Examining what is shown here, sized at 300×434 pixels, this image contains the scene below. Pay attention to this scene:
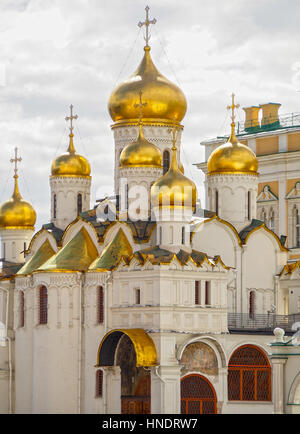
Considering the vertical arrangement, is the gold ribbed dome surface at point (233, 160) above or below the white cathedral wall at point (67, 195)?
above

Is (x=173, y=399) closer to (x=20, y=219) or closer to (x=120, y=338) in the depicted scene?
(x=120, y=338)

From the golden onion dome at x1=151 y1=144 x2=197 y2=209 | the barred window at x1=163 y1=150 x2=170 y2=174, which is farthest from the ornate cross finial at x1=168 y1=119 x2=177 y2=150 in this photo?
the golden onion dome at x1=151 y1=144 x2=197 y2=209

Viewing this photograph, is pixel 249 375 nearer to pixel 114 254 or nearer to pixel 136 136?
pixel 114 254

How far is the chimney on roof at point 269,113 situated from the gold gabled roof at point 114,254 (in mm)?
14011

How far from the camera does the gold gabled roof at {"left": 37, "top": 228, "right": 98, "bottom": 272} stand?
45312 mm

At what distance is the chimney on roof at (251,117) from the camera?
58772 millimetres

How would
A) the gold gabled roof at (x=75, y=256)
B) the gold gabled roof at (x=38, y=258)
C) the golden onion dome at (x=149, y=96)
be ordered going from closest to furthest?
the gold gabled roof at (x=75, y=256) < the gold gabled roof at (x=38, y=258) < the golden onion dome at (x=149, y=96)

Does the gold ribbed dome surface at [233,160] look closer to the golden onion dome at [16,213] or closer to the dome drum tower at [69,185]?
the dome drum tower at [69,185]

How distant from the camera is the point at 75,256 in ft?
150

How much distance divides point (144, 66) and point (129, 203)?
4.91m

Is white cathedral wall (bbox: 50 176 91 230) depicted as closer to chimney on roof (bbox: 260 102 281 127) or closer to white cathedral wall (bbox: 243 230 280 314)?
white cathedral wall (bbox: 243 230 280 314)

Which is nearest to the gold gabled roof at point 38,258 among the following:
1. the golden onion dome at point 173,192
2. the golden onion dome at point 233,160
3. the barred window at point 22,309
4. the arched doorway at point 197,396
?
the barred window at point 22,309

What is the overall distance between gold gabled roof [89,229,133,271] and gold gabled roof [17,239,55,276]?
3073 mm
